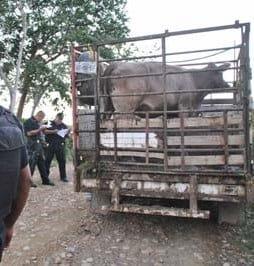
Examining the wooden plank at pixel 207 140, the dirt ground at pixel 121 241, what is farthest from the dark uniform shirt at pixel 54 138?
the wooden plank at pixel 207 140

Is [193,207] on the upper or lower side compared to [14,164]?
lower

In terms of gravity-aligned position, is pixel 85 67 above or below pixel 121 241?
above

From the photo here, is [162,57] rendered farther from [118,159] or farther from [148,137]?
[118,159]

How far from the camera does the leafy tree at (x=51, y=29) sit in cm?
1727

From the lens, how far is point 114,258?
5.11 meters

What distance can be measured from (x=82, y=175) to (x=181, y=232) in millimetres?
1459

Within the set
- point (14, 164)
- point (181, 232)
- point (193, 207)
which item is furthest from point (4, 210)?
point (181, 232)

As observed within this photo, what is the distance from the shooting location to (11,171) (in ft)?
7.55

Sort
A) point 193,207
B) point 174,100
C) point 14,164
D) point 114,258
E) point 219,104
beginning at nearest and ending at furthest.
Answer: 1. point 14,164
2. point 114,258
3. point 193,207
4. point 174,100
5. point 219,104

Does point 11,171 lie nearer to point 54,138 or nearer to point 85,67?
point 85,67

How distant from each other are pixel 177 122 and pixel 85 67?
1.49 m

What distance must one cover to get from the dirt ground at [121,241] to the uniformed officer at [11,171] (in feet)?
8.51

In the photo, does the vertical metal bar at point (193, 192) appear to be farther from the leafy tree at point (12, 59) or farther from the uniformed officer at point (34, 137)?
the leafy tree at point (12, 59)

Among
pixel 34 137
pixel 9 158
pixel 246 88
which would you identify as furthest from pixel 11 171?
pixel 34 137
